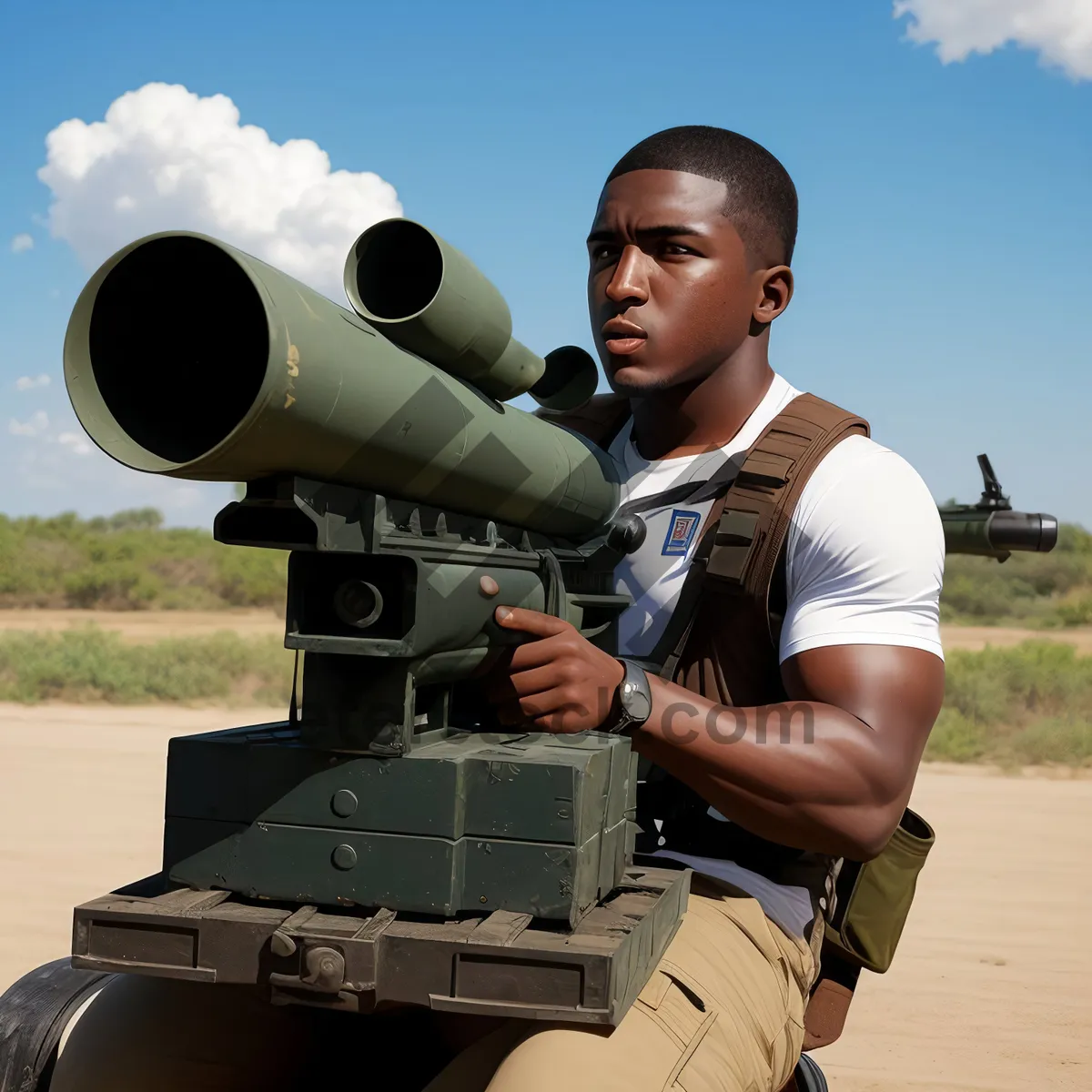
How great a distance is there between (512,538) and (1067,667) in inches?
676

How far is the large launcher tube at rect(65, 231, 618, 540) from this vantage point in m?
1.90

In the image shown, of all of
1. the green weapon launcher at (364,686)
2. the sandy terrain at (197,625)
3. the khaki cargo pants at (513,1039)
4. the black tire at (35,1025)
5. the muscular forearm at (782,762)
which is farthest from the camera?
the sandy terrain at (197,625)

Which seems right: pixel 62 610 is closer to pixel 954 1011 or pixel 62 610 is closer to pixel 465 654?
pixel 954 1011

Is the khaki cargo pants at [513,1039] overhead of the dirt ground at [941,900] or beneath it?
overhead

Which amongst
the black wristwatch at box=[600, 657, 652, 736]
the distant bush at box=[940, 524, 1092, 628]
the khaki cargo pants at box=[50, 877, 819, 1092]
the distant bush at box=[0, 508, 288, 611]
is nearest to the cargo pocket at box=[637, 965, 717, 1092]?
the khaki cargo pants at box=[50, 877, 819, 1092]

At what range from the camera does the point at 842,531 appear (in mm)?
2816

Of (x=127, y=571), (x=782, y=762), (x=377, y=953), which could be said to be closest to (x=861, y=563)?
(x=782, y=762)

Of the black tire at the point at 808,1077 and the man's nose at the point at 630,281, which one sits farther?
the black tire at the point at 808,1077

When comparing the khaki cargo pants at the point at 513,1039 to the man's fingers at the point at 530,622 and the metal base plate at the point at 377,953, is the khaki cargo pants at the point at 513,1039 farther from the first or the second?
the man's fingers at the point at 530,622

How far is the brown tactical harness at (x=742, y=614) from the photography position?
2.86 metres

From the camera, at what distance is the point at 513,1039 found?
230 centimetres

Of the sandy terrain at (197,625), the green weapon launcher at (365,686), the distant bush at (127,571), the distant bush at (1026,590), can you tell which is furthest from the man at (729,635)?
the distant bush at (1026,590)

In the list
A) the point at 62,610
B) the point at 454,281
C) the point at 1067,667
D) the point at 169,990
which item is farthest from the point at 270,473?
the point at 62,610

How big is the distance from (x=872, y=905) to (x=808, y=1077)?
652 millimetres
